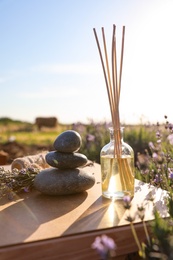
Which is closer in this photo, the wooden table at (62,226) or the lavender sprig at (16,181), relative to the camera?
the wooden table at (62,226)

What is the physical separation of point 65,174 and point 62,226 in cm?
53

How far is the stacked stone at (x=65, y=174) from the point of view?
1910mm

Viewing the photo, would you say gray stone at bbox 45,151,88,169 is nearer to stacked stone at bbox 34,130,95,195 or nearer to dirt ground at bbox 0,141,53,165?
stacked stone at bbox 34,130,95,195

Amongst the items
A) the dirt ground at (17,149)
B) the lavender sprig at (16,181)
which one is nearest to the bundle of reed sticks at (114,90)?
the lavender sprig at (16,181)

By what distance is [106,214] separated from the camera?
1.60 meters

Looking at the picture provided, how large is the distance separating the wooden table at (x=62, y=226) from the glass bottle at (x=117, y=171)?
6 centimetres

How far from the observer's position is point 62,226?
1.44m

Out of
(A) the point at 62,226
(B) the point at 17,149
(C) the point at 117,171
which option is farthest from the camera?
(B) the point at 17,149

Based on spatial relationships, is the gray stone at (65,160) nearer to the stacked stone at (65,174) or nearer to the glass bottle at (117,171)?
the stacked stone at (65,174)

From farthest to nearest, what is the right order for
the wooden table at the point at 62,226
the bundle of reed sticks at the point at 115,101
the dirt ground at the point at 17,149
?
the dirt ground at the point at 17,149 → the bundle of reed sticks at the point at 115,101 → the wooden table at the point at 62,226

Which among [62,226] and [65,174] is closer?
[62,226]

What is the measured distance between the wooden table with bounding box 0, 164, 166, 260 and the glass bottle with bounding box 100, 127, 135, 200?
0.21ft

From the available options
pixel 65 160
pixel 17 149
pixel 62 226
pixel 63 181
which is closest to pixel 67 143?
pixel 65 160

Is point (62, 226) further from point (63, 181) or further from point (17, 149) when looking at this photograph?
point (17, 149)
